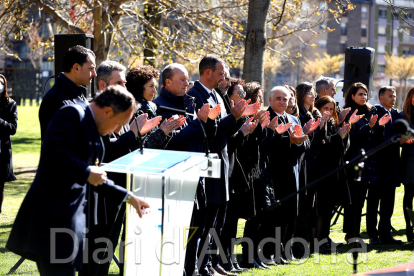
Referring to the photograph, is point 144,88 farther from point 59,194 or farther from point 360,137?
point 360,137

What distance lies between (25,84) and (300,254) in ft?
111

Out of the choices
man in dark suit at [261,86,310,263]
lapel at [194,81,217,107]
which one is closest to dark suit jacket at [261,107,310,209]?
man in dark suit at [261,86,310,263]

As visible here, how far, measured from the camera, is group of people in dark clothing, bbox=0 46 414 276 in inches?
192

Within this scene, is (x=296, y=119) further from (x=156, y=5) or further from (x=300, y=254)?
(x=156, y=5)

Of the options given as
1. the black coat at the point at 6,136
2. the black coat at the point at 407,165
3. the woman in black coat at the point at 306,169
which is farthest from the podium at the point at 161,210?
the black coat at the point at 407,165

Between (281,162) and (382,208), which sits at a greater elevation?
(281,162)

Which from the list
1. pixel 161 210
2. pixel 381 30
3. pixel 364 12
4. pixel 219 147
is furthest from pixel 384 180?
pixel 381 30

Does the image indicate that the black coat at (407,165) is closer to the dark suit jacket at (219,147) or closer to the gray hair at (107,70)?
the dark suit jacket at (219,147)

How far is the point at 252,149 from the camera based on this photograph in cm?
643

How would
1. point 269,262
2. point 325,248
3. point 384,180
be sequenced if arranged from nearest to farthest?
point 269,262
point 325,248
point 384,180

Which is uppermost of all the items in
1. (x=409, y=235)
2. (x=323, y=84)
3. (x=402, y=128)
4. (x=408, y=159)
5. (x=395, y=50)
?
(x=395, y=50)

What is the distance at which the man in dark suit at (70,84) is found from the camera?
435 centimetres

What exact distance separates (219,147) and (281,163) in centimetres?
139

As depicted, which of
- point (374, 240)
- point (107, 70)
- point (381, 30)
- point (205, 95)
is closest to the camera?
point (107, 70)
